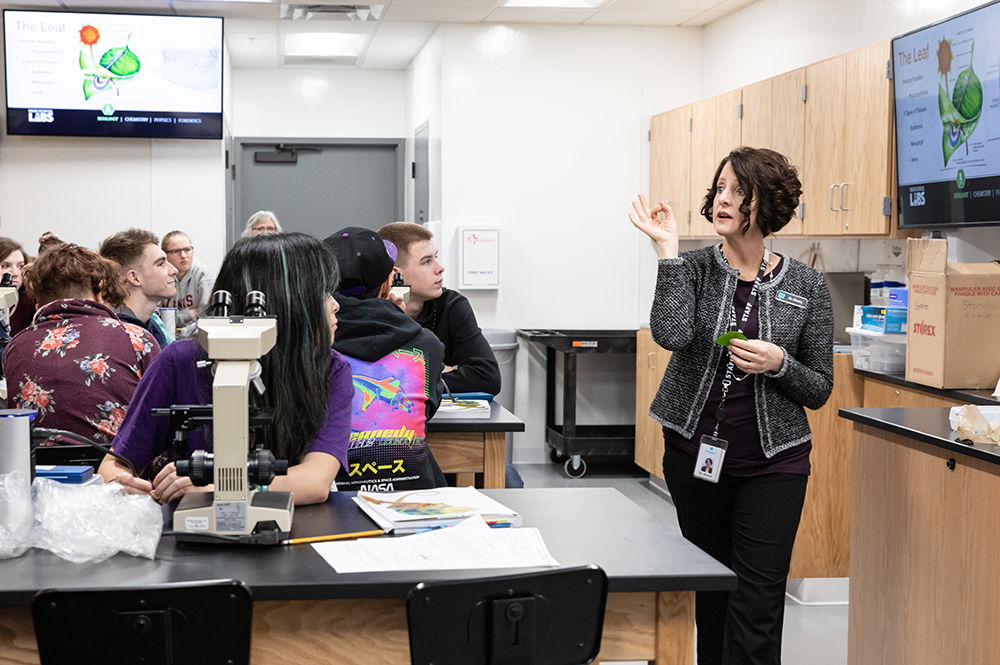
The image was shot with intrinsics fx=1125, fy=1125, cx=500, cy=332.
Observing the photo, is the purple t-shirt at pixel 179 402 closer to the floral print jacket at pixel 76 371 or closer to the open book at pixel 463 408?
the floral print jacket at pixel 76 371

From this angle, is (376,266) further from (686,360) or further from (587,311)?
(587,311)

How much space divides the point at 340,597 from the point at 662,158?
5364 millimetres

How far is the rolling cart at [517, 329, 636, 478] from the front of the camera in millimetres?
6535

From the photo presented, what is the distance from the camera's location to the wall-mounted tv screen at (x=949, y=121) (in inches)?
145

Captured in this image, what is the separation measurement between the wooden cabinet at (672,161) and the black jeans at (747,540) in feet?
11.7

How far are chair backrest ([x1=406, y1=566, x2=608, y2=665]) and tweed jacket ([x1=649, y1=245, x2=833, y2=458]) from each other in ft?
3.94

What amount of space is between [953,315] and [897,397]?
1.83 feet

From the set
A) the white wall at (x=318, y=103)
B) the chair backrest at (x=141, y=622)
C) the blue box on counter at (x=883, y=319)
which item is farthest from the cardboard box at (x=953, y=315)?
the white wall at (x=318, y=103)

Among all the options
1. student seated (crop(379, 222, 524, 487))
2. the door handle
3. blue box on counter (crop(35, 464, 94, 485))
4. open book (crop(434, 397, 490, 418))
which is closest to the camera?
blue box on counter (crop(35, 464, 94, 485))

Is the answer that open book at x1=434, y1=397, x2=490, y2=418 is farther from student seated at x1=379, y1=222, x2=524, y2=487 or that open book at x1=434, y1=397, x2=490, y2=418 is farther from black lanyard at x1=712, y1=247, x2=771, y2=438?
black lanyard at x1=712, y1=247, x2=771, y2=438

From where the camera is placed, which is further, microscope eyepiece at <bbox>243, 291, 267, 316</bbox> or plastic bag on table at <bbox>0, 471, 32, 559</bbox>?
microscope eyepiece at <bbox>243, 291, 267, 316</bbox>

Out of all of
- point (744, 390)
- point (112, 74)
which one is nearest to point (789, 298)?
point (744, 390)

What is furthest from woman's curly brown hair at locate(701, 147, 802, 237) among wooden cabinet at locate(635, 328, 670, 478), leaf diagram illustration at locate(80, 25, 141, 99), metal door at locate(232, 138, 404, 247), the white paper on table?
metal door at locate(232, 138, 404, 247)

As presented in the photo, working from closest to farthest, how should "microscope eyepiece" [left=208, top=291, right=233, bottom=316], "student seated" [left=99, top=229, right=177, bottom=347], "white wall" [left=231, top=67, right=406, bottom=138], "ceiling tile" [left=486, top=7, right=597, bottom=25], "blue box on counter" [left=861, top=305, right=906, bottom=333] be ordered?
"microscope eyepiece" [left=208, top=291, right=233, bottom=316]
"blue box on counter" [left=861, top=305, right=906, bottom=333]
"student seated" [left=99, top=229, right=177, bottom=347]
"ceiling tile" [left=486, top=7, right=597, bottom=25]
"white wall" [left=231, top=67, right=406, bottom=138]
